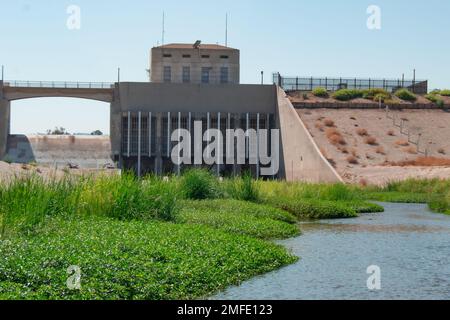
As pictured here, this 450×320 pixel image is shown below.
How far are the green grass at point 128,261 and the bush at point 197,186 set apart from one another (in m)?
12.2

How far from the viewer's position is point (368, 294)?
13.6 metres

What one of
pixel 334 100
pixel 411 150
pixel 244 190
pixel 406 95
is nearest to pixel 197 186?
pixel 244 190

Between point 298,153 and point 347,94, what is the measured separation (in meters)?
13.8

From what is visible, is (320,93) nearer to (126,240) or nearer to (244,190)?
(244,190)

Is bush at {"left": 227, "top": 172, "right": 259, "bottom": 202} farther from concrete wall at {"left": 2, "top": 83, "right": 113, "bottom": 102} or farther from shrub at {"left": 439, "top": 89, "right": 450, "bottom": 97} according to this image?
shrub at {"left": 439, "top": 89, "right": 450, "bottom": 97}

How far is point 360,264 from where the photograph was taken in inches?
670

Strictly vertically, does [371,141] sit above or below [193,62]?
below

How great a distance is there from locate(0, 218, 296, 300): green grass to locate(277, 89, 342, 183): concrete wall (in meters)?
34.5

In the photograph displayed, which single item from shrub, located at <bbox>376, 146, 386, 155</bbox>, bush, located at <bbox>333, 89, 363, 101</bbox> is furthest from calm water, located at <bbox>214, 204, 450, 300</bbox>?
bush, located at <bbox>333, 89, 363, 101</bbox>

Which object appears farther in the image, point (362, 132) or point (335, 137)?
point (362, 132)

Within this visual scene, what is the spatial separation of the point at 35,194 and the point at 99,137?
172ft

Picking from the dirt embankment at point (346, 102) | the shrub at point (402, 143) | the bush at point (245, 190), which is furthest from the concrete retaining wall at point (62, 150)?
the bush at point (245, 190)

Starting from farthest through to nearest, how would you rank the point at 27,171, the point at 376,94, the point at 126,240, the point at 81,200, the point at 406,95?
the point at 376,94 < the point at 406,95 < the point at 27,171 < the point at 81,200 < the point at 126,240

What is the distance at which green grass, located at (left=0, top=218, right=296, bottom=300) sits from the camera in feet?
38.4
